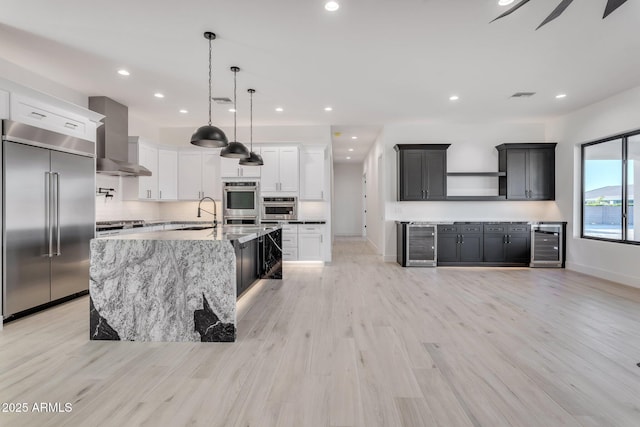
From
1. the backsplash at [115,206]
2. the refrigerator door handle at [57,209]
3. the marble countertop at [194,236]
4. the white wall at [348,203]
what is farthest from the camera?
the white wall at [348,203]

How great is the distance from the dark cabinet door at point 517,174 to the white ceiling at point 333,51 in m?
1.08

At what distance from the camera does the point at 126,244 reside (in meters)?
2.61

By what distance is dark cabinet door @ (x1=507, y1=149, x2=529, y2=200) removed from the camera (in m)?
6.23

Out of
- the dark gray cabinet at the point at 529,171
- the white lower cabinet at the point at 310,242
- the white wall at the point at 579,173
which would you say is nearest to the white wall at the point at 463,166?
the dark gray cabinet at the point at 529,171

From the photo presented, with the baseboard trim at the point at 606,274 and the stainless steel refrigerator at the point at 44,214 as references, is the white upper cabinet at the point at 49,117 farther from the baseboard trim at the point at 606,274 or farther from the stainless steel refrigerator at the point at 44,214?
the baseboard trim at the point at 606,274

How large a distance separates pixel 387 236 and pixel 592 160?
396cm

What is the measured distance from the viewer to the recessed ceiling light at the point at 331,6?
2.62 meters

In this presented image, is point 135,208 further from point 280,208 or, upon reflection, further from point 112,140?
point 280,208

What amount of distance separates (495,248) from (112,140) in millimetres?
7218

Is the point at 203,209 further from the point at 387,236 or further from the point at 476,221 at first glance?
the point at 476,221

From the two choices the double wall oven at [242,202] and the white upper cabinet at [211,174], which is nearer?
the double wall oven at [242,202]

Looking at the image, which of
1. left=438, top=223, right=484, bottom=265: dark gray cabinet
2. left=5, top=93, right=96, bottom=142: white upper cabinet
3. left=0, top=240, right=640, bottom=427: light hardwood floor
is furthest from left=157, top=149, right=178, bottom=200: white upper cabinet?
left=438, top=223, right=484, bottom=265: dark gray cabinet

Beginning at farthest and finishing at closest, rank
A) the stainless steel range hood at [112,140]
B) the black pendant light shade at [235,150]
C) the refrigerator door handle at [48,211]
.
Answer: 1. the stainless steel range hood at [112,140]
2. the black pendant light shade at [235,150]
3. the refrigerator door handle at [48,211]

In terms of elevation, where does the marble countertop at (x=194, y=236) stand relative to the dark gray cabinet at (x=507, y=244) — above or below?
above
